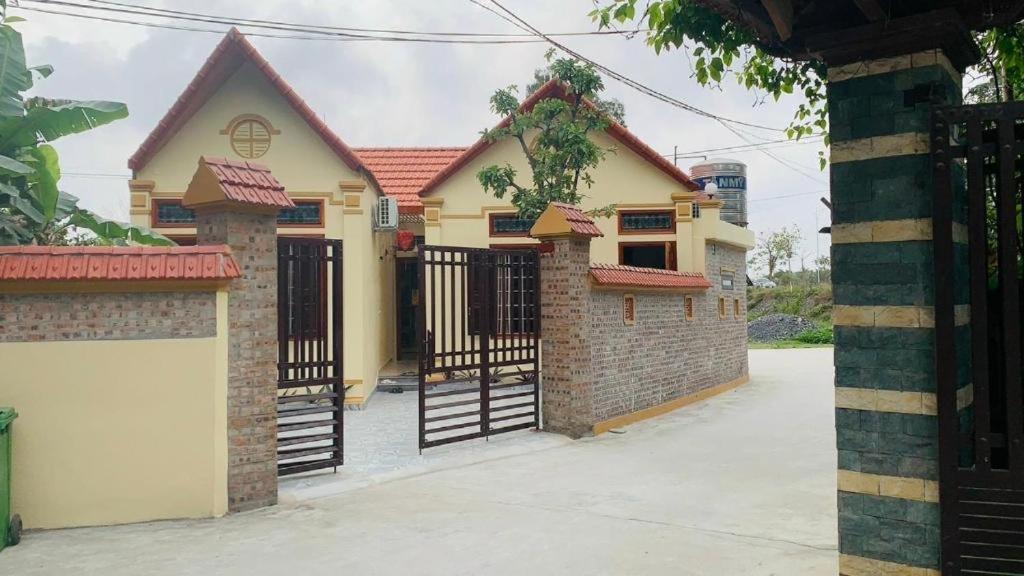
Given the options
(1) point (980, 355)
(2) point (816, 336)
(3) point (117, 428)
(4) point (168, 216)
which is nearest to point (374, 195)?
(4) point (168, 216)

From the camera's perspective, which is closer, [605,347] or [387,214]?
[605,347]

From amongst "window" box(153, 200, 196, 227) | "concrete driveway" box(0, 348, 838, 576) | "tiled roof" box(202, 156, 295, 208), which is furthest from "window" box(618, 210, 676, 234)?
"tiled roof" box(202, 156, 295, 208)

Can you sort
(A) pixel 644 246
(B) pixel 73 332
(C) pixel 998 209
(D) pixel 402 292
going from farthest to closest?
(D) pixel 402 292 → (A) pixel 644 246 → (B) pixel 73 332 → (C) pixel 998 209

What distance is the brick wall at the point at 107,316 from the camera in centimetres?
564

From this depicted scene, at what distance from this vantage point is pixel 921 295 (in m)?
3.67

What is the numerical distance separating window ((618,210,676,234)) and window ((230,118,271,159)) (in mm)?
7052

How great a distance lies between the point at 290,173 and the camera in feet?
40.9

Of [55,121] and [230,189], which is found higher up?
[55,121]

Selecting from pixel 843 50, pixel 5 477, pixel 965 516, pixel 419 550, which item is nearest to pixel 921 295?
pixel 965 516

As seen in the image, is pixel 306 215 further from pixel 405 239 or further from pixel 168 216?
pixel 405 239

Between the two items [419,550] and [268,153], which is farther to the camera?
[268,153]

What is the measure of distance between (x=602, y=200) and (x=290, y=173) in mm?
6204

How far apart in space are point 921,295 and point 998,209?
1.76 feet

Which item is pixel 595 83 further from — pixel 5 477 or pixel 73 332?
pixel 5 477
